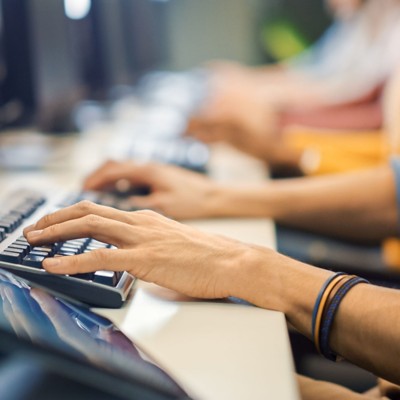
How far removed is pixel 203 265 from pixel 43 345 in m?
0.22

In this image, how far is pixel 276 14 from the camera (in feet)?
14.1

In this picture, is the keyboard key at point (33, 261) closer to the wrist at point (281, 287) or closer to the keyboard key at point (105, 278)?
the keyboard key at point (105, 278)

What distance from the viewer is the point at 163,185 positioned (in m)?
1.05

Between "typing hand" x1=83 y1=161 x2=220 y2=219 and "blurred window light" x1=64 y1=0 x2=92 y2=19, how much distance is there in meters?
0.67

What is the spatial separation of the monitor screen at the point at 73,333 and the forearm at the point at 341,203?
0.54m

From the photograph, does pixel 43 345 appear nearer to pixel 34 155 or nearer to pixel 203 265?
pixel 203 265

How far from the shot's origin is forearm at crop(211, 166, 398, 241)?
1.13m

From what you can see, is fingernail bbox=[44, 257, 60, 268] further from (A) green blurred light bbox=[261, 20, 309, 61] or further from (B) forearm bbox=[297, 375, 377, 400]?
(A) green blurred light bbox=[261, 20, 309, 61]

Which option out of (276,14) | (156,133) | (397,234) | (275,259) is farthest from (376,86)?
(276,14)

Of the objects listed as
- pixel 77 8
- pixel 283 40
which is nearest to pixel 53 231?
pixel 77 8

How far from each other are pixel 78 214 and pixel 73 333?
19 centimetres

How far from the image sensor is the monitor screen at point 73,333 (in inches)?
19.7

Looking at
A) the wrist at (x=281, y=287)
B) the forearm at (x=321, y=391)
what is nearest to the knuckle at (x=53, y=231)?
the wrist at (x=281, y=287)

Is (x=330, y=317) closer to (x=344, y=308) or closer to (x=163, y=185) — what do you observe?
(x=344, y=308)
